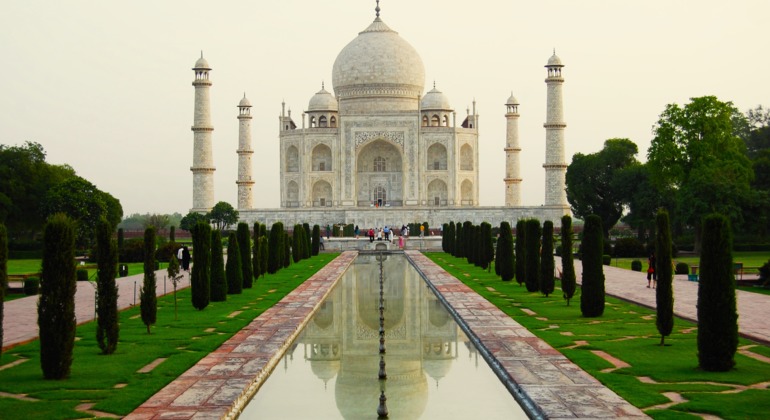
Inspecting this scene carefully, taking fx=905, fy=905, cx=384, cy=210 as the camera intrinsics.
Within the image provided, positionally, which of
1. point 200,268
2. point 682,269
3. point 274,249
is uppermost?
point 274,249

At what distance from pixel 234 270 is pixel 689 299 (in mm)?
7066

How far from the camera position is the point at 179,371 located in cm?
749

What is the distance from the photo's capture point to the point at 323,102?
143 feet

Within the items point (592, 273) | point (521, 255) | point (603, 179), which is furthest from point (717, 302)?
point (603, 179)

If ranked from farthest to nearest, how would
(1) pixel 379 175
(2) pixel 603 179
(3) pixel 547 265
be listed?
1. (1) pixel 379 175
2. (2) pixel 603 179
3. (3) pixel 547 265

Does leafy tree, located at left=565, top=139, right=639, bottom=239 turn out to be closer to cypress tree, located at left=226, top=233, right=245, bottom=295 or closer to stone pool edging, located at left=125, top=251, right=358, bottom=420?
cypress tree, located at left=226, top=233, right=245, bottom=295

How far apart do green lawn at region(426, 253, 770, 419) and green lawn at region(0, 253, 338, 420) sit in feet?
11.2

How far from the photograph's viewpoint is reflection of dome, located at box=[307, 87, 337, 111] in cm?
4359

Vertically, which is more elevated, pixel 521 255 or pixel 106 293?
pixel 521 255

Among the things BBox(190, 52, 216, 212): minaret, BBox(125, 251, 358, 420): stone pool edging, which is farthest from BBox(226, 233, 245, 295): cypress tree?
BBox(190, 52, 216, 212): minaret

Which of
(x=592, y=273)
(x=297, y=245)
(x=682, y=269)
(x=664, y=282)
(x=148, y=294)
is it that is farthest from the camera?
(x=297, y=245)

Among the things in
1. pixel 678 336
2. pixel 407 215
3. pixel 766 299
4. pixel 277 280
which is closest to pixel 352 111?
pixel 407 215

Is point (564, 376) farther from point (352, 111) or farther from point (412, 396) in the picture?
point (352, 111)

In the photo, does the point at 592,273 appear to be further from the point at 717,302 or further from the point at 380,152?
the point at 380,152
